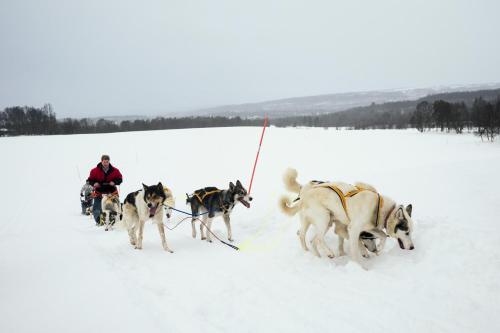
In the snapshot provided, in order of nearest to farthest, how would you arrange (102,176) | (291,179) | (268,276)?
(268,276) < (291,179) < (102,176)

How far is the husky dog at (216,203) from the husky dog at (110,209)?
273 cm

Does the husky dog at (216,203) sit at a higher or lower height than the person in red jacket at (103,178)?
lower

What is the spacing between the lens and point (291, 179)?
6934mm

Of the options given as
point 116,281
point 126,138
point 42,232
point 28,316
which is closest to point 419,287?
point 116,281

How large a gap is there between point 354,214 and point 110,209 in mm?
7342

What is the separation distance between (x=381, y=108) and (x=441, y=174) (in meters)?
179

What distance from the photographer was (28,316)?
164 inches

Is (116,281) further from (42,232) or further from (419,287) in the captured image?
(42,232)

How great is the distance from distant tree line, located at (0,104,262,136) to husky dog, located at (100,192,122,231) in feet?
248

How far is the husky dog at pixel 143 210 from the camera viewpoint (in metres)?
6.99

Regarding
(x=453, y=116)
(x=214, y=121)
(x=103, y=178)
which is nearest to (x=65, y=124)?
(x=214, y=121)

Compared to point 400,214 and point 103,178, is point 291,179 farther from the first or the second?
point 103,178

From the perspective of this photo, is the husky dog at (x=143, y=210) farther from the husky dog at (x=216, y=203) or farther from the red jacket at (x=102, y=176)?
the red jacket at (x=102, y=176)

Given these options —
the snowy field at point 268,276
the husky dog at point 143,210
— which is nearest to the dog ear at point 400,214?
the snowy field at point 268,276
